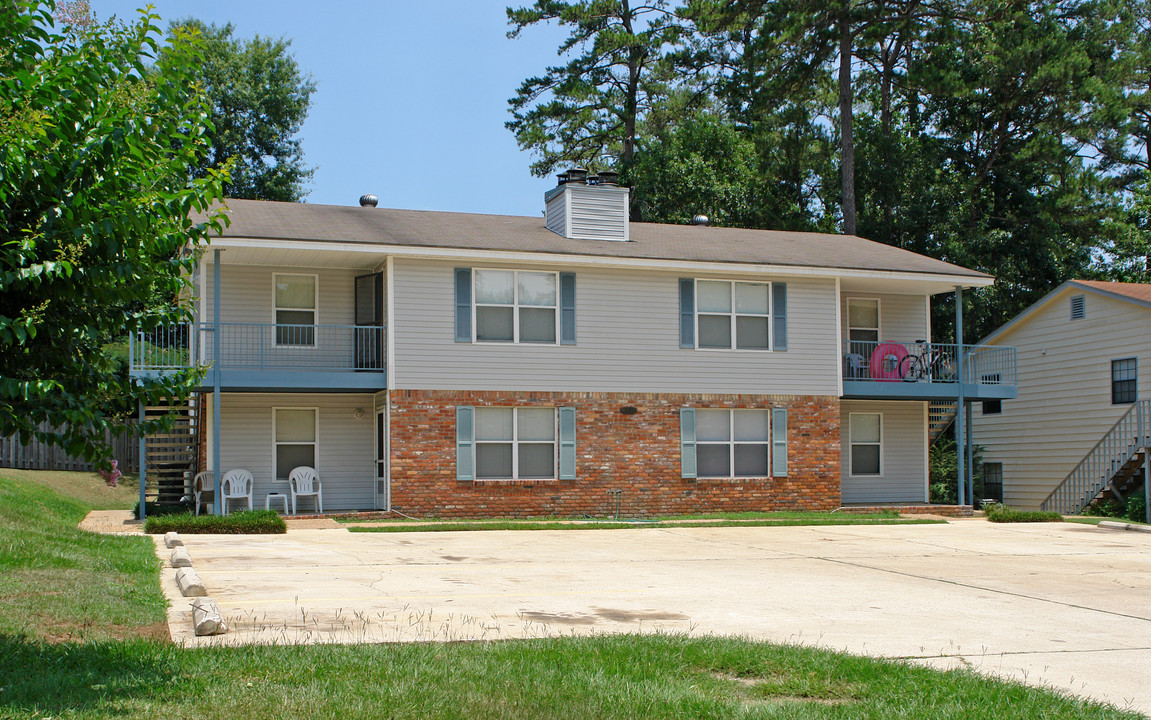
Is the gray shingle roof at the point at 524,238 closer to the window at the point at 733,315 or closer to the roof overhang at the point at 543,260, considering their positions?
the roof overhang at the point at 543,260

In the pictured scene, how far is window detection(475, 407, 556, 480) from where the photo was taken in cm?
2197

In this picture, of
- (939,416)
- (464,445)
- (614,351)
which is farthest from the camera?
(939,416)

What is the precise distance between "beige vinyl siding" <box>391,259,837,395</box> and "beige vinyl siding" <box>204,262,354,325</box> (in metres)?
1.95

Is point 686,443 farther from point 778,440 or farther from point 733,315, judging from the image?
point 733,315

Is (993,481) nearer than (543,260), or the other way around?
(543,260)

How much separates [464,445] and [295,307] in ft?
15.1

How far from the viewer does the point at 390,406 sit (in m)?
21.1

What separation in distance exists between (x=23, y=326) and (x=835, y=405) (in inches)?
813

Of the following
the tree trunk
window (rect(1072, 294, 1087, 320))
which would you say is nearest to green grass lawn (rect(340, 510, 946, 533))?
window (rect(1072, 294, 1087, 320))

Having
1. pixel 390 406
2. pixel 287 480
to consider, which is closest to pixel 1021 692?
pixel 390 406

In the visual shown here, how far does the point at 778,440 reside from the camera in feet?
78.1

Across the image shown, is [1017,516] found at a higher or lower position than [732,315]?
lower

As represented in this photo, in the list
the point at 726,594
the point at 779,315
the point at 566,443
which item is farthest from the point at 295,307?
the point at 726,594

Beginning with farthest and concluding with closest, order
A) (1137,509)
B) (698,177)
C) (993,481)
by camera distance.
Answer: (698,177)
(993,481)
(1137,509)
